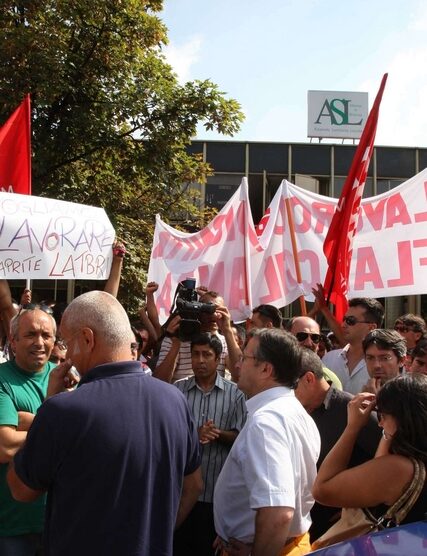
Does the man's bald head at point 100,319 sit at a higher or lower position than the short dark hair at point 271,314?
higher

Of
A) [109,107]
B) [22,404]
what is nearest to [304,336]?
[22,404]

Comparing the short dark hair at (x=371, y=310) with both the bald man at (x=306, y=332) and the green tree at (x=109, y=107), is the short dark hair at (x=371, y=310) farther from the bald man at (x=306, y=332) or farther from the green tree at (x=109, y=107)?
the green tree at (x=109, y=107)

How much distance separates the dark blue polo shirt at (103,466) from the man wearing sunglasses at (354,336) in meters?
2.87

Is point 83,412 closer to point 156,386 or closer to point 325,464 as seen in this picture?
point 156,386

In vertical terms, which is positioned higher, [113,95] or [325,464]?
[113,95]

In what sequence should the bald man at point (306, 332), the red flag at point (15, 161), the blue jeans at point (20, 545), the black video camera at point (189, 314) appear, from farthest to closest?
the red flag at point (15, 161), the bald man at point (306, 332), the black video camera at point (189, 314), the blue jeans at point (20, 545)

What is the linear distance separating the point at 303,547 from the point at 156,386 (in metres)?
1.00

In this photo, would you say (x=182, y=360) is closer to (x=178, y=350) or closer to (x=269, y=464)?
(x=178, y=350)

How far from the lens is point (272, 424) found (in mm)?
2666

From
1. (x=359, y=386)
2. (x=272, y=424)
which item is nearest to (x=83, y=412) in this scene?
(x=272, y=424)

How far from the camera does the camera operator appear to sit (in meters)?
4.60

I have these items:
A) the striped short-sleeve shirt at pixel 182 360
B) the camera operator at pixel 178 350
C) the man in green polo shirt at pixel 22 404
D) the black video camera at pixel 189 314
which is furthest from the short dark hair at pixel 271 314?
the man in green polo shirt at pixel 22 404

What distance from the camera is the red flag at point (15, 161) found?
18.8 ft

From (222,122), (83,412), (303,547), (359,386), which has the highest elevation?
(222,122)
